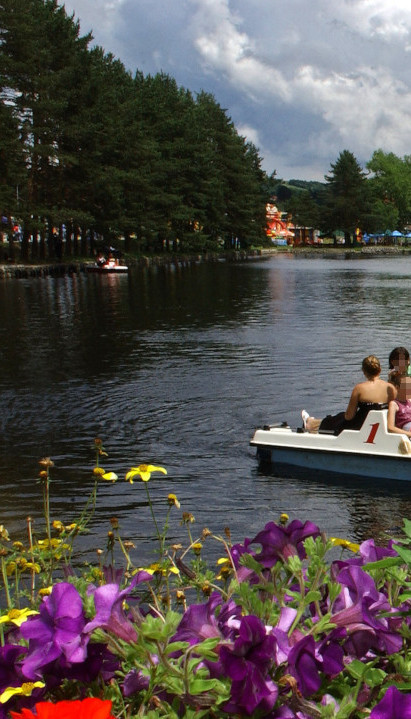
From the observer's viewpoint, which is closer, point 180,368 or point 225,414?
point 225,414

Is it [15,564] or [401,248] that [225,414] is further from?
[401,248]

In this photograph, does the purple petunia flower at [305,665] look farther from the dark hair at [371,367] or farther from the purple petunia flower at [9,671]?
the dark hair at [371,367]

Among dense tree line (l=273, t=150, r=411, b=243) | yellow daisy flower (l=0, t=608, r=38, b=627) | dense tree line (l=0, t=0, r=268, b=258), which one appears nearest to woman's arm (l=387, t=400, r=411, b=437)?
yellow daisy flower (l=0, t=608, r=38, b=627)

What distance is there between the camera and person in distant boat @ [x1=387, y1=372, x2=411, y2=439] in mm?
10844

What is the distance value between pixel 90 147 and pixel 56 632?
6383cm

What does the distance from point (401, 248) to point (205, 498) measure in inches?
6172

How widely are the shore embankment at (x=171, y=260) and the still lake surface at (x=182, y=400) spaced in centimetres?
2028

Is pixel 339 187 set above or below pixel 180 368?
above

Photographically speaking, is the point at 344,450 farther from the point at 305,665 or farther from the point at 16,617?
the point at 305,665

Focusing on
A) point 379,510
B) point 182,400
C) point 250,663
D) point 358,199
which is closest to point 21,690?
point 250,663

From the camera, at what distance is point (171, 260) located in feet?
296

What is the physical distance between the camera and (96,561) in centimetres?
818

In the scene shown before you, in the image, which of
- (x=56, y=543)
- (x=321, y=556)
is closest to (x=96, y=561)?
(x=56, y=543)

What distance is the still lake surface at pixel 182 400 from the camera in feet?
33.6
